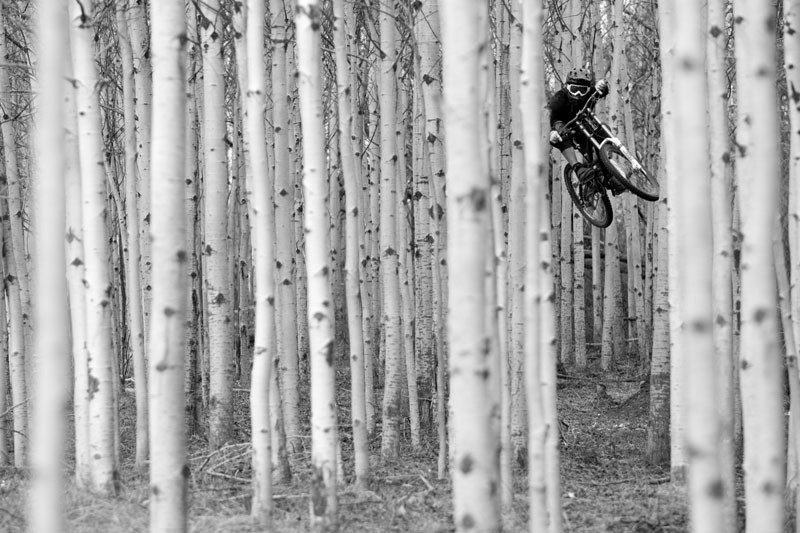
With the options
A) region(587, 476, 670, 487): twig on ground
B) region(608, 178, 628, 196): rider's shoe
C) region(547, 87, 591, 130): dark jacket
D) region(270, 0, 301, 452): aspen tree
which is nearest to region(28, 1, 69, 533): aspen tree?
region(270, 0, 301, 452): aspen tree

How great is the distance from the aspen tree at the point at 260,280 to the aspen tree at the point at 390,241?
2147 mm

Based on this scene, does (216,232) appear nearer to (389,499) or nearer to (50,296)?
(389,499)

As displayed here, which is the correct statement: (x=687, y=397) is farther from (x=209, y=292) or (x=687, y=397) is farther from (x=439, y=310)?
(x=209, y=292)

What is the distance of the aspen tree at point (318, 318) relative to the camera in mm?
4520

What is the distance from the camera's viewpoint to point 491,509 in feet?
9.61

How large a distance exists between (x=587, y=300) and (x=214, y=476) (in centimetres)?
1376

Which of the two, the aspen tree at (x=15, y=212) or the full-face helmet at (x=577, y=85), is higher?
the full-face helmet at (x=577, y=85)

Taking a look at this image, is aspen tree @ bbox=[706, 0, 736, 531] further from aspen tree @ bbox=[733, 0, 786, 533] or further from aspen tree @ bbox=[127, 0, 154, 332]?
aspen tree @ bbox=[127, 0, 154, 332]

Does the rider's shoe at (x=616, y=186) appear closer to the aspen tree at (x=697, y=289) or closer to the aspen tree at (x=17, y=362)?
the aspen tree at (x=17, y=362)

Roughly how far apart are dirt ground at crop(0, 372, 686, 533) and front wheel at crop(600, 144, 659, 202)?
2.40 metres

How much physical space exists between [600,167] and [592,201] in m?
0.61

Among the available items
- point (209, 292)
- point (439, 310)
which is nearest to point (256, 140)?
point (439, 310)

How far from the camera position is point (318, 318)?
4574mm

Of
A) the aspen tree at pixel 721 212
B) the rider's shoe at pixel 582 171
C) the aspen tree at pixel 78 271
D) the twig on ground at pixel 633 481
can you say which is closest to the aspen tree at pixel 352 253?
the aspen tree at pixel 78 271
